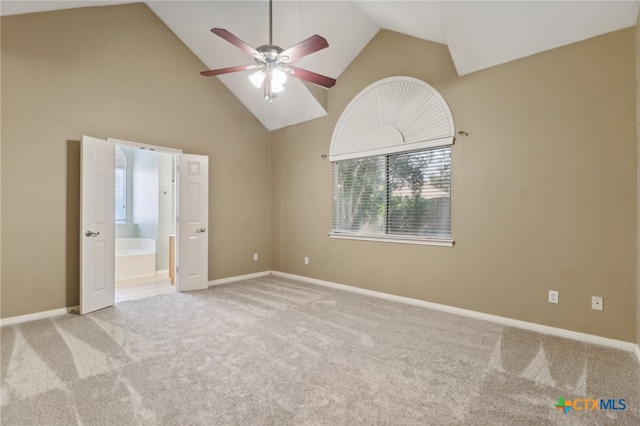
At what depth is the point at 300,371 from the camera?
232cm

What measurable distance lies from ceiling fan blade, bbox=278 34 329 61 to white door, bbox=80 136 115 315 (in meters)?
2.61

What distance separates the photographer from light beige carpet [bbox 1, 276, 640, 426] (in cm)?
184

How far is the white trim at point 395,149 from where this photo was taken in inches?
145

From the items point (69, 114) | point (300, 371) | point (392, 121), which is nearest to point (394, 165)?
point (392, 121)

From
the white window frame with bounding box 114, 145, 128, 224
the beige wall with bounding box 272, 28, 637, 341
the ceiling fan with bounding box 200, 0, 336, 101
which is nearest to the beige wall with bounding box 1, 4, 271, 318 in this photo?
the ceiling fan with bounding box 200, 0, 336, 101

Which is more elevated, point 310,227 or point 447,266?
point 310,227

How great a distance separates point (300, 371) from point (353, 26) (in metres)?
4.18

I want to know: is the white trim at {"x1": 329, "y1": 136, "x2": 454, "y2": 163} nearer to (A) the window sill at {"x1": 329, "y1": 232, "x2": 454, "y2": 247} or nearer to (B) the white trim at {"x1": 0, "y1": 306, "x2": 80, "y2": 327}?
(A) the window sill at {"x1": 329, "y1": 232, "x2": 454, "y2": 247}

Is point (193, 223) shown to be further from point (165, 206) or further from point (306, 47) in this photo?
point (306, 47)

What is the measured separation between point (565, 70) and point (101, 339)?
A: 5081 millimetres

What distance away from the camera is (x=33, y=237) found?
3424mm

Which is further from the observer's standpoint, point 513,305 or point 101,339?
point 513,305

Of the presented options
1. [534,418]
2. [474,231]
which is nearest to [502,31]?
[474,231]

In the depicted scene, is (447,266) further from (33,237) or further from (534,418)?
(33,237)
